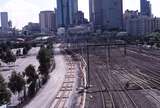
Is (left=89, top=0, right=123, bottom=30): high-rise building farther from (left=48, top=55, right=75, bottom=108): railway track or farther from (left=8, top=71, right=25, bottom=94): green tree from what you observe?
(left=8, top=71, right=25, bottom=94): green tree

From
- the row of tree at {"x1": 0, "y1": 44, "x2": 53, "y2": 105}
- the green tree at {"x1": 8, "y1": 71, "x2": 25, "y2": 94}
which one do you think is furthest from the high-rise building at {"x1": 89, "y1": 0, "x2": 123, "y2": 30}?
the green tree at {"x1": 8, "y1": 71, "x2": 25, "y2": 94}

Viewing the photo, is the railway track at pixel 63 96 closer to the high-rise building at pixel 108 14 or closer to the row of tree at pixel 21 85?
the row of tree at pixel 21 85

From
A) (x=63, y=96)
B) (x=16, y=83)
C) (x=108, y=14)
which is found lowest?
(x=63, y=96)

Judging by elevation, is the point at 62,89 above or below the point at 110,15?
below

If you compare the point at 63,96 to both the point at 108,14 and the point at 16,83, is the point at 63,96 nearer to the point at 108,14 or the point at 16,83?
the point at 16,83

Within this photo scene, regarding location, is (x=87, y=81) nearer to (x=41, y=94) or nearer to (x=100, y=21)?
(x=41, y=94)

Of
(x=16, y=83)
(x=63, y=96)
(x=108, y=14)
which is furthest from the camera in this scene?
(x=108, y=14)

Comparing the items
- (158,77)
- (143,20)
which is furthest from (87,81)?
(143,20)

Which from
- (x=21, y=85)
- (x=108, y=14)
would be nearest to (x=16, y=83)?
(x=21, y=85)

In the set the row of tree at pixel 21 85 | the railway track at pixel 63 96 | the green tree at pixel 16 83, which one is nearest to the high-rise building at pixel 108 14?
the row of tree at pixel 21 85
